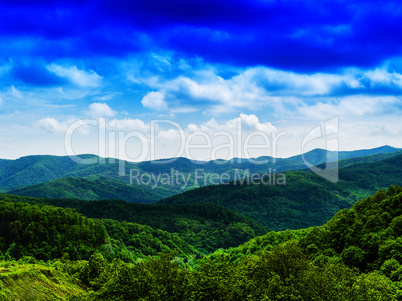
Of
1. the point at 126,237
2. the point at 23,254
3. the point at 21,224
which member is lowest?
the point at 126,237

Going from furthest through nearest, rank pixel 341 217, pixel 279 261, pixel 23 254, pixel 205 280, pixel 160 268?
1. pixel 23 254
2. pixel 341 217
3. pixel 279 261
4. pixel 160 268
5. pixel 205 280

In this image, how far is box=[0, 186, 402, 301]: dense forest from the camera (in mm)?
44438

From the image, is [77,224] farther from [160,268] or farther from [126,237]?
[160,268]

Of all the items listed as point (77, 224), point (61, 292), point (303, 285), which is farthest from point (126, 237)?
point (303, 285)

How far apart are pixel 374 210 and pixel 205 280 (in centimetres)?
5059

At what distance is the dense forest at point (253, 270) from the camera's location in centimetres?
4444

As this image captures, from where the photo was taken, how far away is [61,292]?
60.8 m

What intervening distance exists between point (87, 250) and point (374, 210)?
299 ft

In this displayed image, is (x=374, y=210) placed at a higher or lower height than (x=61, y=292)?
higher

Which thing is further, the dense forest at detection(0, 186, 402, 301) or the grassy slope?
the grassy slope

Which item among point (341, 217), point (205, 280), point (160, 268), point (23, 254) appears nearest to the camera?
point (205, 280)

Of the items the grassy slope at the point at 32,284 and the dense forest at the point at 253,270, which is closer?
the dense forest at the point at 253,270

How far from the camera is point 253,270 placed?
57.7m

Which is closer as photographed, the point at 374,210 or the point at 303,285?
the point at 303,285
